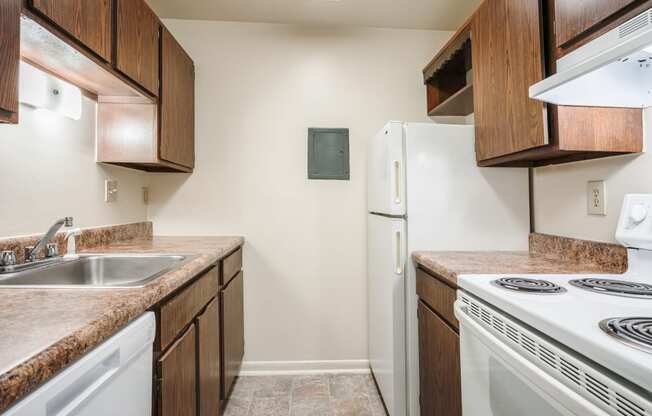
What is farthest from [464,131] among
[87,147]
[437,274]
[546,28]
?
[87,147]

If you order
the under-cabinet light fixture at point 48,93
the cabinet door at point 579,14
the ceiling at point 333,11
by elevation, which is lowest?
the under-cabinet light fixture at point 48,93

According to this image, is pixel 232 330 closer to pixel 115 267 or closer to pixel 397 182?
pixel 115 267

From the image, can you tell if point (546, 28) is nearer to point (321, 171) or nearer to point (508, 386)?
point (508, 386)

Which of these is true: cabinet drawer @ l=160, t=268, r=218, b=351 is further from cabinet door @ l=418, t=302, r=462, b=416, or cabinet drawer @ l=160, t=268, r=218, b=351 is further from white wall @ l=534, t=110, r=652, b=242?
white wall @ l=534, t=110, r=652, b=242

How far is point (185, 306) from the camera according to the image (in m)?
1.24

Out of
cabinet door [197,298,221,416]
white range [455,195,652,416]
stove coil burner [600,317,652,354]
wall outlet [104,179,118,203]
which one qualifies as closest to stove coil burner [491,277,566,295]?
white range [455,195,652,416]

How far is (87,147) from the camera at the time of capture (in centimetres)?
177

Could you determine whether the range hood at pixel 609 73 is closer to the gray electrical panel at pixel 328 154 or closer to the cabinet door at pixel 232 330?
the gray electrical panel at pixel 328 154

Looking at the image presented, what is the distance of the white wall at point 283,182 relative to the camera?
2381mm

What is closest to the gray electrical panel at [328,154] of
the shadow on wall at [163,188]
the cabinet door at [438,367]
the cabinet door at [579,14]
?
the shadow on wall at [163,188]

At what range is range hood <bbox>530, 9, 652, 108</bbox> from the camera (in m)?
0.78

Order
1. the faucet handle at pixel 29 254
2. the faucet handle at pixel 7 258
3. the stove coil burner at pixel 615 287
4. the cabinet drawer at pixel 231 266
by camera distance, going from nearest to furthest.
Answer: the stove coil burner at pixel 615 287 < the faucet handle at pixel 7 258 < the faucet handle at pixel 29 254 < the cabinet drawer at pixel 231 266

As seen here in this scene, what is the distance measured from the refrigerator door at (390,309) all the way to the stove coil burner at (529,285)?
2.08 feet

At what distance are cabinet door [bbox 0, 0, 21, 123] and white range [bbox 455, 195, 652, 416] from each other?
1.35 m
